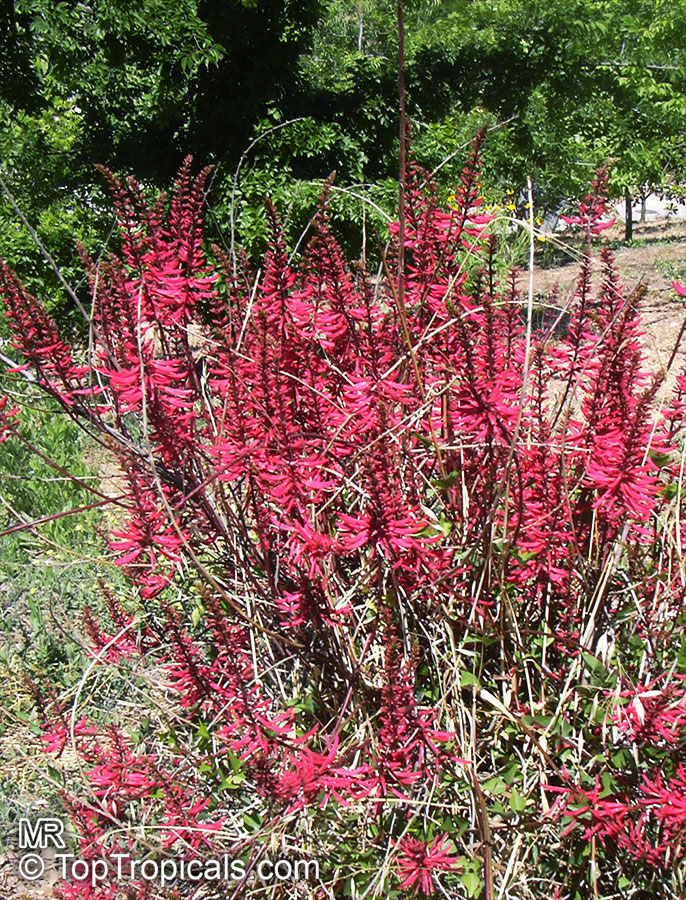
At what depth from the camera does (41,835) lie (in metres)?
2.22

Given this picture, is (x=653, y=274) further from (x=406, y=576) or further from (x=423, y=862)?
(x=423, y=862)

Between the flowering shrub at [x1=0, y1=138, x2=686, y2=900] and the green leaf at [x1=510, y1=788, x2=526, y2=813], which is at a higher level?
the flowering shrub at [x1=0, y1=138, x2=686, y2=900]

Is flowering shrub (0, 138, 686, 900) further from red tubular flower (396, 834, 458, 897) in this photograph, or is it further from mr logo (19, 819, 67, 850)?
mr logo (19, 819, 67, 850)

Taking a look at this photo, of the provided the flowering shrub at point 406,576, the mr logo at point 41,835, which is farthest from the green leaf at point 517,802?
the mr logo at point 41,835

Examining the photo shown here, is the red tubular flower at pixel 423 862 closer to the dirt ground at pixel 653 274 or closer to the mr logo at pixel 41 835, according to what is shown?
the mr logo at pixel 41 835

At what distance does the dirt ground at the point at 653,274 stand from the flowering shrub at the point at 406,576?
4.16m

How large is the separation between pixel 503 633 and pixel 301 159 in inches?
214

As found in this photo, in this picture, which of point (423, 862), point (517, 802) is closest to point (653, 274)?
point (517, 802)

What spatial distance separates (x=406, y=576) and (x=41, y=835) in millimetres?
1278

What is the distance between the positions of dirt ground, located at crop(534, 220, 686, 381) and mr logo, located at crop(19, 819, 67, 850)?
14.8 ft

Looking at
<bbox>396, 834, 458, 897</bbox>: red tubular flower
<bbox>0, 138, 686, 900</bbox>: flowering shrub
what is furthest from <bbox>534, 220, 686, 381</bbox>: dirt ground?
<bbox>396, 834, 458, 897</bbox>: red tubular flower

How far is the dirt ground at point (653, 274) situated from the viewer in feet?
23.2

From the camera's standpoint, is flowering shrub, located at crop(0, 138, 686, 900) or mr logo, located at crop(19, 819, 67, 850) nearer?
flowering shrub, located at crop(0, 138, 686, 900)

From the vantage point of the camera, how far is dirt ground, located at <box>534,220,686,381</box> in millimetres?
7059
